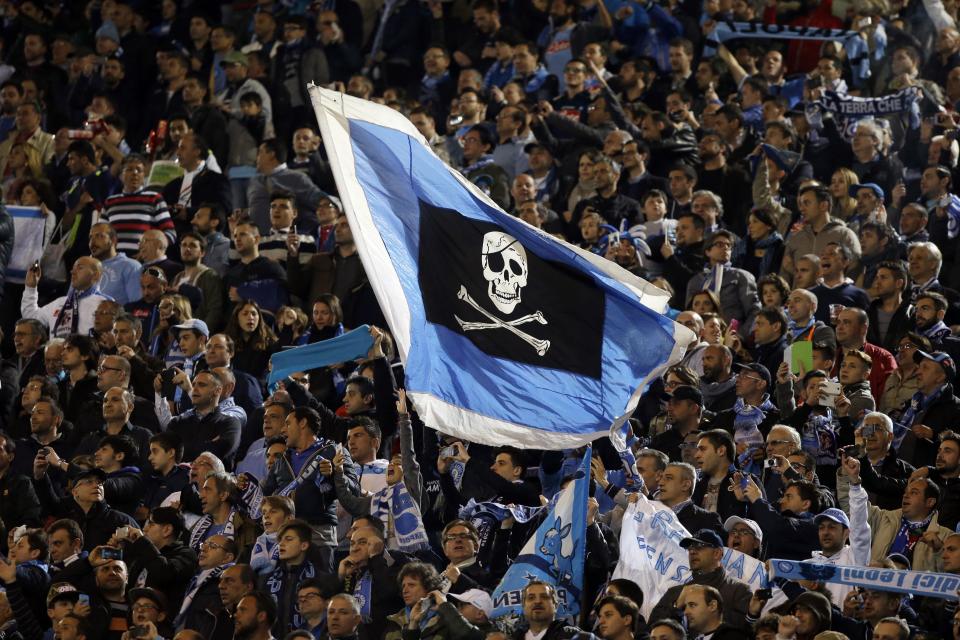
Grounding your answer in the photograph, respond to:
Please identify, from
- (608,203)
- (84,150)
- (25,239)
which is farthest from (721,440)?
(84,150)

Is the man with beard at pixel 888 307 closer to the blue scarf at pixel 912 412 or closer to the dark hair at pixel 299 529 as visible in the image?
the blue scarf at pixel 912 412

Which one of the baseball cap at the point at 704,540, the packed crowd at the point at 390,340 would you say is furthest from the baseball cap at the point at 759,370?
the baseball cap at the point at 704,540

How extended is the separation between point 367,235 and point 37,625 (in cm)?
404

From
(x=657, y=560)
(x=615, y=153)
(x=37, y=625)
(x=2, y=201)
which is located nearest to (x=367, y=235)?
(x=657, y=560)

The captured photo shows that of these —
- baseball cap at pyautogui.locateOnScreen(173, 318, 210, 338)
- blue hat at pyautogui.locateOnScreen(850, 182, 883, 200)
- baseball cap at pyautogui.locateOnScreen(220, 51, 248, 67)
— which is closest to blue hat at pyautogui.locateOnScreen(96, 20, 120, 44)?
baseball cap at pyautogui.locateOnScreen(220, 51, 248, 67)

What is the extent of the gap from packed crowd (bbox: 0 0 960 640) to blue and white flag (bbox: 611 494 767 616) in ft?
0.28

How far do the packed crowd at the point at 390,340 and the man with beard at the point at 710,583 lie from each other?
18 millimetres

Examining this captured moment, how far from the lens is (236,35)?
840 inches

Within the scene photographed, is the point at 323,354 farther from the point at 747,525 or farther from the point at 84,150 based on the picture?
the point at 84,150

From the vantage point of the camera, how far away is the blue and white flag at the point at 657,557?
11.2 m

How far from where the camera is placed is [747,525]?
11.5 m

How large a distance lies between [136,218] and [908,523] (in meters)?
7.71

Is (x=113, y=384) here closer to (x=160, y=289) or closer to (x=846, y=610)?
→ (x=160, y=289)

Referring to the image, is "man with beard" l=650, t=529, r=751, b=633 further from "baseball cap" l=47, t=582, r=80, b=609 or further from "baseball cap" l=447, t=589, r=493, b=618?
"baseball cap" l=47, t=582, r=80, b=609
